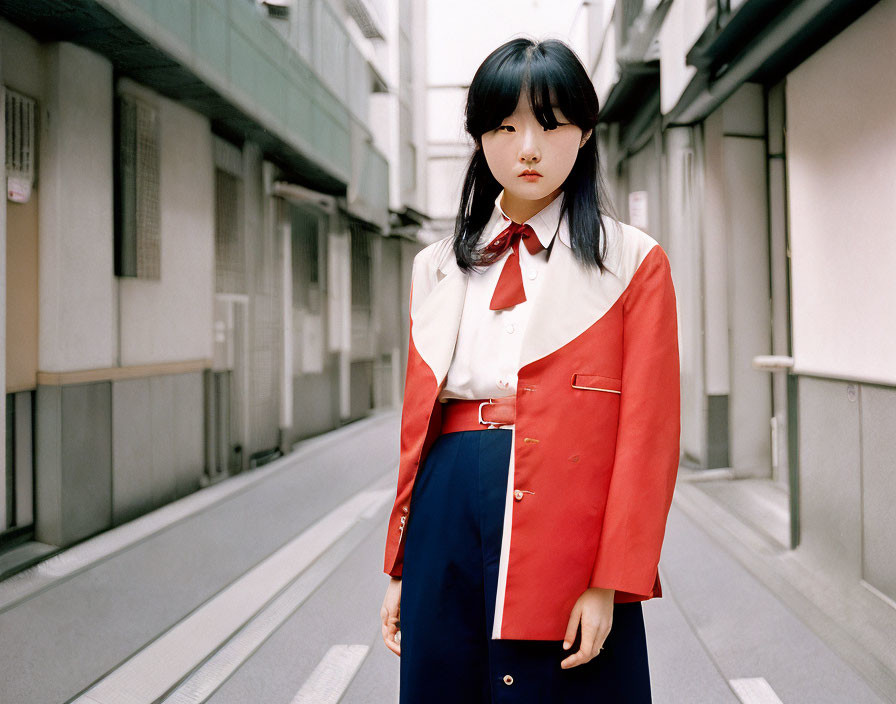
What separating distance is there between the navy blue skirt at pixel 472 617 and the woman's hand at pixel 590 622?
0.04 meters

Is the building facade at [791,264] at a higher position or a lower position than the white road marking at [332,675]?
higher

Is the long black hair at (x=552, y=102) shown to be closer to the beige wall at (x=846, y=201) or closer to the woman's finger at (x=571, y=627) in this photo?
the woman's finger at (x=571, y=627)

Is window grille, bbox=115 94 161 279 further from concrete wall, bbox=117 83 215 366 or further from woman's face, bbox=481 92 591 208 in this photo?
woman's face, bbox=481 92 591 208

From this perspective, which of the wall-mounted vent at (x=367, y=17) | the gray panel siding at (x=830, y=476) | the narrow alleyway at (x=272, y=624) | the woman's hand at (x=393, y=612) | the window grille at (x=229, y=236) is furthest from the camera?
the wall-mounted vent at (x=367, y=17)

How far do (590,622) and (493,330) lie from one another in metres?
0.52

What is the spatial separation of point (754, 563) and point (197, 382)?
186 inches

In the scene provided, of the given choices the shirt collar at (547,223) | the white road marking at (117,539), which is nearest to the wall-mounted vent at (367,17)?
the white road marking at (117,539)

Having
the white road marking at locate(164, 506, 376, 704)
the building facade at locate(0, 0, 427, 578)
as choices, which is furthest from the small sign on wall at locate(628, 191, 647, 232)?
the white road marking at locate(164, 506, 376, 704)

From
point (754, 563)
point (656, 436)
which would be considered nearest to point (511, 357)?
point (656, 436)

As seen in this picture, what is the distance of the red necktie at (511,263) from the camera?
1273mm

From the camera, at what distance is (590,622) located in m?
1.15

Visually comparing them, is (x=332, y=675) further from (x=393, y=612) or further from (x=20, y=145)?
(x=20, y=145)

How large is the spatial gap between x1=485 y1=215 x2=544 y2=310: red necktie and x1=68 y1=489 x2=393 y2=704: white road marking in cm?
238

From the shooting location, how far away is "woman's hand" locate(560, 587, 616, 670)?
3.75 feet
